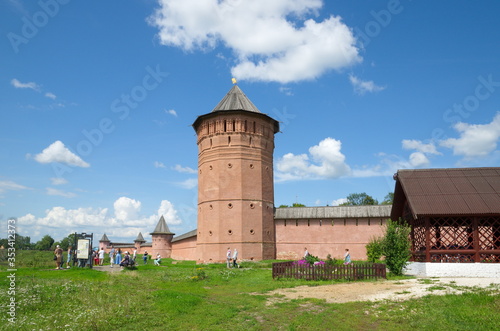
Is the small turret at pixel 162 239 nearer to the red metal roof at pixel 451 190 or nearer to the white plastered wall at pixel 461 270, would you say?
the red metal roof at pixel 451 190

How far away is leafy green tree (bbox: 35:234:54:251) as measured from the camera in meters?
99.4

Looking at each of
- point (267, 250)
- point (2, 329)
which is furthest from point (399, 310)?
point (267, 250)

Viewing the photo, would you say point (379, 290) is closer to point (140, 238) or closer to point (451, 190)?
point (451, 190)

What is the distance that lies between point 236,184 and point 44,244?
87854 millimetres

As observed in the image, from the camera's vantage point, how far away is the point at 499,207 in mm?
16422

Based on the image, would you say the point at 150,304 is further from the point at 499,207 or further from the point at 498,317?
the point at 499,207

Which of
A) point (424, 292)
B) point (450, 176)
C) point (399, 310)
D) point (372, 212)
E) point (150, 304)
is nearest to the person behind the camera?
point (399, 310)

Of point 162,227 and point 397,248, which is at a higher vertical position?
point 162,227

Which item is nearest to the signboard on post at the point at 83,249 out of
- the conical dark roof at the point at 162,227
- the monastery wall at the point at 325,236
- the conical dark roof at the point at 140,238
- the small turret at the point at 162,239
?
the monastery wall at the point at 325,236

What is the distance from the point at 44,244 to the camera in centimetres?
9981

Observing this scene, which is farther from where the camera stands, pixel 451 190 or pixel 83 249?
pixel 83 249

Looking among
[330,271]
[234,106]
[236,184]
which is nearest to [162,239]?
[236,184]

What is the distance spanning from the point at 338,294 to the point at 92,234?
15295 mm

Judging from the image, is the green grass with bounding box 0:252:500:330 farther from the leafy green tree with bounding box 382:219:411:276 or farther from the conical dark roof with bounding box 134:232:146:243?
the conical dark roof with bounding box 134:232:146:243
